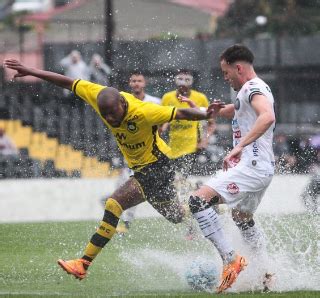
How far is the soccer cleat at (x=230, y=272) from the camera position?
9750 millimetres

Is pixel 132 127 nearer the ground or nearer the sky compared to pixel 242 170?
nearer the sky

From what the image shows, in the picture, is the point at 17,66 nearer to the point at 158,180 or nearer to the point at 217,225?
the point at 158,180

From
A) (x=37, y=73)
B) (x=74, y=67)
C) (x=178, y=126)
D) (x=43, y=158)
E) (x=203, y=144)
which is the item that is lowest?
(x=43, y=158)

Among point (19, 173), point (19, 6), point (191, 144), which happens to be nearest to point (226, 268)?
point (191, 144)

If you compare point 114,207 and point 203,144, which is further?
point 203,144

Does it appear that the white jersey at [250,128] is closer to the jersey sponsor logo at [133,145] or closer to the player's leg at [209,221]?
the player's leg at [209,221]

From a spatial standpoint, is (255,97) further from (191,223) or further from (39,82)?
(39,82)

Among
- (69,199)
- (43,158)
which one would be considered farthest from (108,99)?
(43,158)

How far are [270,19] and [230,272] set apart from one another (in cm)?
1295

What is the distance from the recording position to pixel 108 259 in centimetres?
1237

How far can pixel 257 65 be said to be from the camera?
70.0 ft

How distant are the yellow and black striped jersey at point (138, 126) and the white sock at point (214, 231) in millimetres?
893

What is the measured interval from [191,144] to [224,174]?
627 cm

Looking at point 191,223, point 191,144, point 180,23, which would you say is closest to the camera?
point 191,223
